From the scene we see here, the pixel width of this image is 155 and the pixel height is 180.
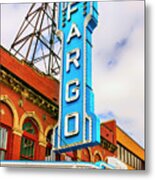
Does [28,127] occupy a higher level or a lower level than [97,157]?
higher

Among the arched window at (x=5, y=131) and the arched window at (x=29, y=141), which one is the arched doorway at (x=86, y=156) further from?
the arched window at (x=5, y=131)

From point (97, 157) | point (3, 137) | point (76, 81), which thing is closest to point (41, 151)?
point (3, 137)

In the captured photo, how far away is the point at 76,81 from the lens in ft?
9.71

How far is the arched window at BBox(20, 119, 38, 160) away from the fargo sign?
0.16 meters

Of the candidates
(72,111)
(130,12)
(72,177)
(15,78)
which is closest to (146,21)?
(130,12)

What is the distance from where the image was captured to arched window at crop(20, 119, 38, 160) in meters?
2.94

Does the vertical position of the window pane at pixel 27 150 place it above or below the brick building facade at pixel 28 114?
below

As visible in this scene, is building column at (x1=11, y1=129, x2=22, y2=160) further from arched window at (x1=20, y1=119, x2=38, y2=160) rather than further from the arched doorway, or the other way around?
the arched doorway

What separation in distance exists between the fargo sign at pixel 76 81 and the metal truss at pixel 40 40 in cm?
6

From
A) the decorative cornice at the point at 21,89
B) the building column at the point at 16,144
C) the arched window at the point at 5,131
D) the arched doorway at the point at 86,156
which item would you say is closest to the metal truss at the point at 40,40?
the decorative cornice at the point at 21,89

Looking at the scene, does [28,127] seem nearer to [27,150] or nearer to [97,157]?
[27,150]

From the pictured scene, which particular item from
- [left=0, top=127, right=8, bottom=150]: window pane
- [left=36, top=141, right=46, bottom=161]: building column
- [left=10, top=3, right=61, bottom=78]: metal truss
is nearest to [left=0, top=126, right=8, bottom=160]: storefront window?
[left=0, top=127, right=8, bottom=150]: window pane

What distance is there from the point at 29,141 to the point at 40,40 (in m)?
0.75

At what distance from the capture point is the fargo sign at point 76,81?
2.89m
